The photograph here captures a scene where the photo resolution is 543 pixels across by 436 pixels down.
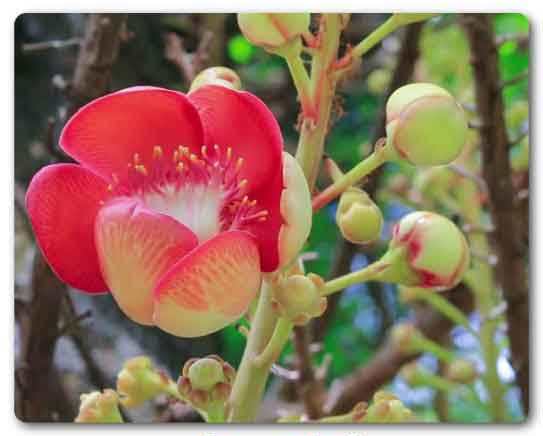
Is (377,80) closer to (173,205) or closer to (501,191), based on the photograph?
(501,191)

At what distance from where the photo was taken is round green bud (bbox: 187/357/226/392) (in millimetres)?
829

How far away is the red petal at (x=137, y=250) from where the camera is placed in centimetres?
80

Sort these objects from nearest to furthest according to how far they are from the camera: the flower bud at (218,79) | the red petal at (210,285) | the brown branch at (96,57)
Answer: the red petal at (210,285)
the flower bud at (218,79)
the brown branch at (96,57)

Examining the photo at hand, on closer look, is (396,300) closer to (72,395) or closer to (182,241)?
(72,395)

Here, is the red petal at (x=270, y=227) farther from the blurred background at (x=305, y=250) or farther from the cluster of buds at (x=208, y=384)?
the blurred background at (x=305, y=250)

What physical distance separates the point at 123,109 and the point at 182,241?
0.44 ft

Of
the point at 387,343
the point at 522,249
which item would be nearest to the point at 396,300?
the point at 387,343

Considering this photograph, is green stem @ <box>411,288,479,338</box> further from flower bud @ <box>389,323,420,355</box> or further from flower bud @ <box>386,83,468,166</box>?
flower bud @ <box>386,83,468,166</box>

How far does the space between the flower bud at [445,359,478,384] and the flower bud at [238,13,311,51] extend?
1.54ft

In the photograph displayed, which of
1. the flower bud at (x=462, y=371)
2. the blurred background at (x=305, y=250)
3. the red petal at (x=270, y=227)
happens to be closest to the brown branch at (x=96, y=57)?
the blurred background at (x=305, y=250)

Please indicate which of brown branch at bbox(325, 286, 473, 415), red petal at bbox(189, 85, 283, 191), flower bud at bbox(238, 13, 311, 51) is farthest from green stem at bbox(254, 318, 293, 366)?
brown branch at bbox(325, 286, 473, 415)

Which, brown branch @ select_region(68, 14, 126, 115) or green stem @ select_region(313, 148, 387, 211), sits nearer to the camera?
green stem @ select_region(313, 148, 387, 211)

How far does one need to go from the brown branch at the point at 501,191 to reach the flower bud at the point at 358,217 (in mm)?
327

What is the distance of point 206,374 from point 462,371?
44 centimetres
